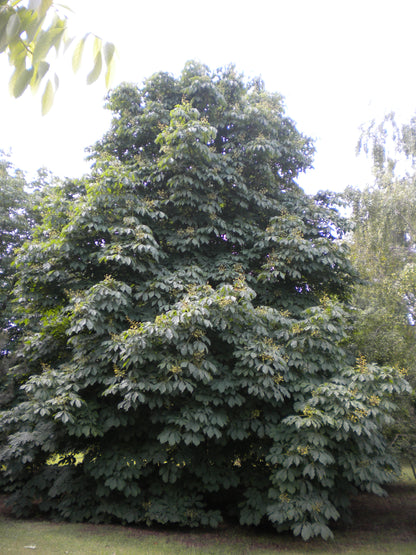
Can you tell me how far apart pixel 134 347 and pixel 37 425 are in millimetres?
2962

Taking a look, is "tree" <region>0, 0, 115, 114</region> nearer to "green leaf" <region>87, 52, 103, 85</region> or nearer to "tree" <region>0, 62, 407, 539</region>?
"green leaf" <region>87, 52, 103, 85</region>

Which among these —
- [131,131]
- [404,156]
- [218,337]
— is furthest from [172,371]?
[404,156]

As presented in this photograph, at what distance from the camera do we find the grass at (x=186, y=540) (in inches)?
243

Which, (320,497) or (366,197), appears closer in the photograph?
(320,497)

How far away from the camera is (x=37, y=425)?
24.6 ft

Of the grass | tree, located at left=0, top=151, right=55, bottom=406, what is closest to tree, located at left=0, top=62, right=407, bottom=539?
the grass

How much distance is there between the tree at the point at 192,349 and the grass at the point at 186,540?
0.31m

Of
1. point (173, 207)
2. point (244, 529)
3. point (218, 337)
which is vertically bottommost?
point (244, 529)

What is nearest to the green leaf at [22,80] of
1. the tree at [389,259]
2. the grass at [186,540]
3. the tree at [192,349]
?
the tree at [192,349]

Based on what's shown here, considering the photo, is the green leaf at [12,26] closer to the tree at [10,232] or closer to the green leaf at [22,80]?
the green leaf at [22,80]

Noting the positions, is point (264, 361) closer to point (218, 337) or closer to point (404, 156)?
point (218, 337)

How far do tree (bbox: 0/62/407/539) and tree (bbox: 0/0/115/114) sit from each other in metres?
4.30

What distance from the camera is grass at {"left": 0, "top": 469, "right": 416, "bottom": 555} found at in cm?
618

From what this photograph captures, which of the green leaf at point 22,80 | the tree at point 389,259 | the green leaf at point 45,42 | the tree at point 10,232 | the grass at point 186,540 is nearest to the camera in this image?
the green leaf at point 45,42
